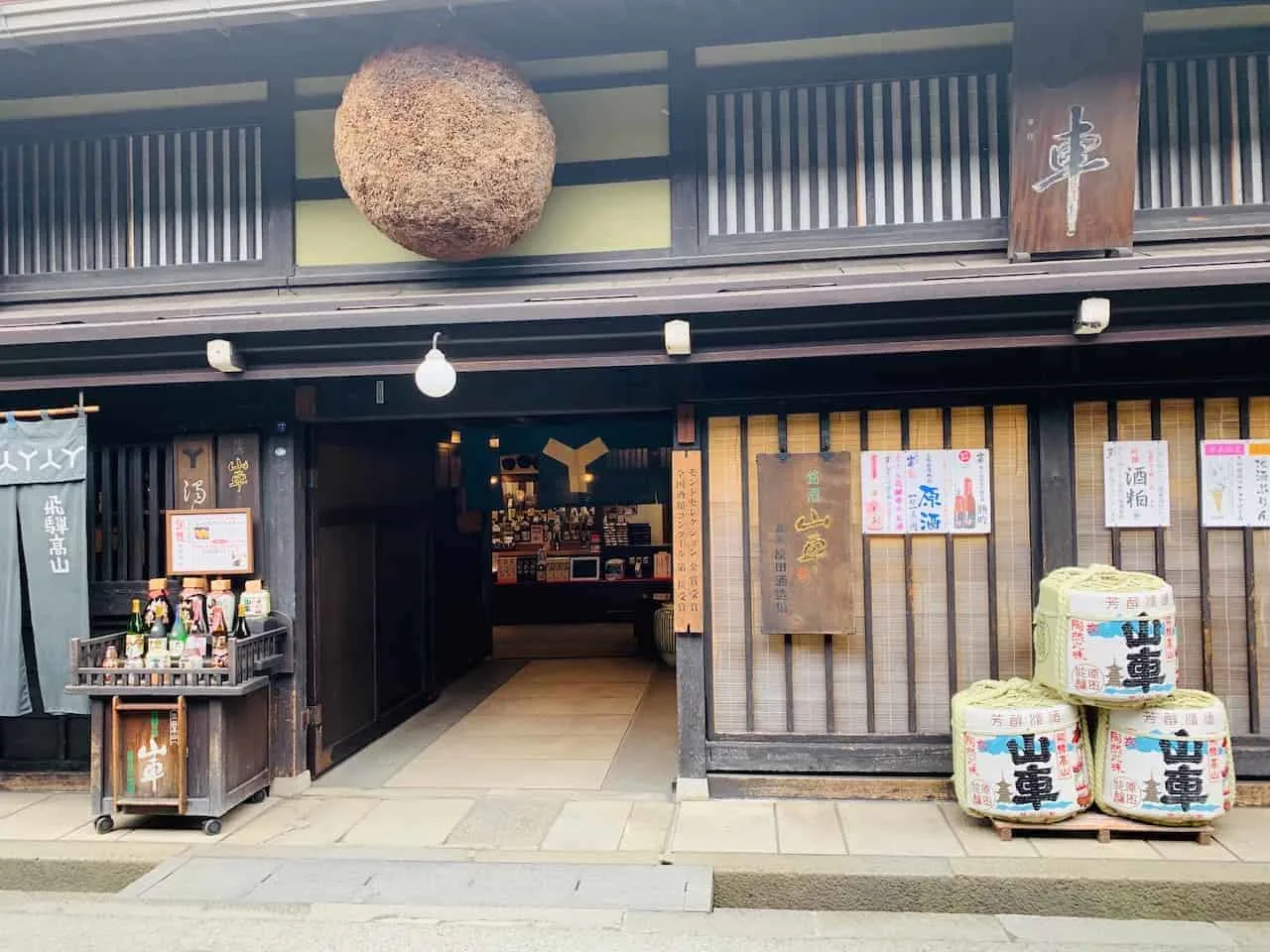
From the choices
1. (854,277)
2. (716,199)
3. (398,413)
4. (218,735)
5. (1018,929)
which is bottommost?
(1018,929)

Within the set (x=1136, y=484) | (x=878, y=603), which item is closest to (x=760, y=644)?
(x=878, y=603)

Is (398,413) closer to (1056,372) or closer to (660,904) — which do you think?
(660,904)

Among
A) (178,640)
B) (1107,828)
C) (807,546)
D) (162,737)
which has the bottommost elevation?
(1107,828)

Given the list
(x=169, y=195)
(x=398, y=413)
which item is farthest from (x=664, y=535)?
(x=169, y=195)

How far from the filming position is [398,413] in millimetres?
6629

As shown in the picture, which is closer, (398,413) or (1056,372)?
(1056,372)

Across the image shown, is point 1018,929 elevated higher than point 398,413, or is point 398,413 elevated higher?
point 398,413

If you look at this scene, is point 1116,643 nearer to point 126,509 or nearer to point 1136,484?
point 1136,484

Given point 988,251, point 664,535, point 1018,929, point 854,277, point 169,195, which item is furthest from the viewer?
point 664,535

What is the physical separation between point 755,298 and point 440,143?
2469 millimetres

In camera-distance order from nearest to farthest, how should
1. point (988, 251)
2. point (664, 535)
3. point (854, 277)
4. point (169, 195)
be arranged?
point (854, 277) → point (988, 251) → point (169, 195) → point (664, 535)

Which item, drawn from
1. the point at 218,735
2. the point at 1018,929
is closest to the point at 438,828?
the point at 218,735

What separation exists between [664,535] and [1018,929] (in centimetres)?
1079

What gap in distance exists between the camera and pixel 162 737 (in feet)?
19.0
